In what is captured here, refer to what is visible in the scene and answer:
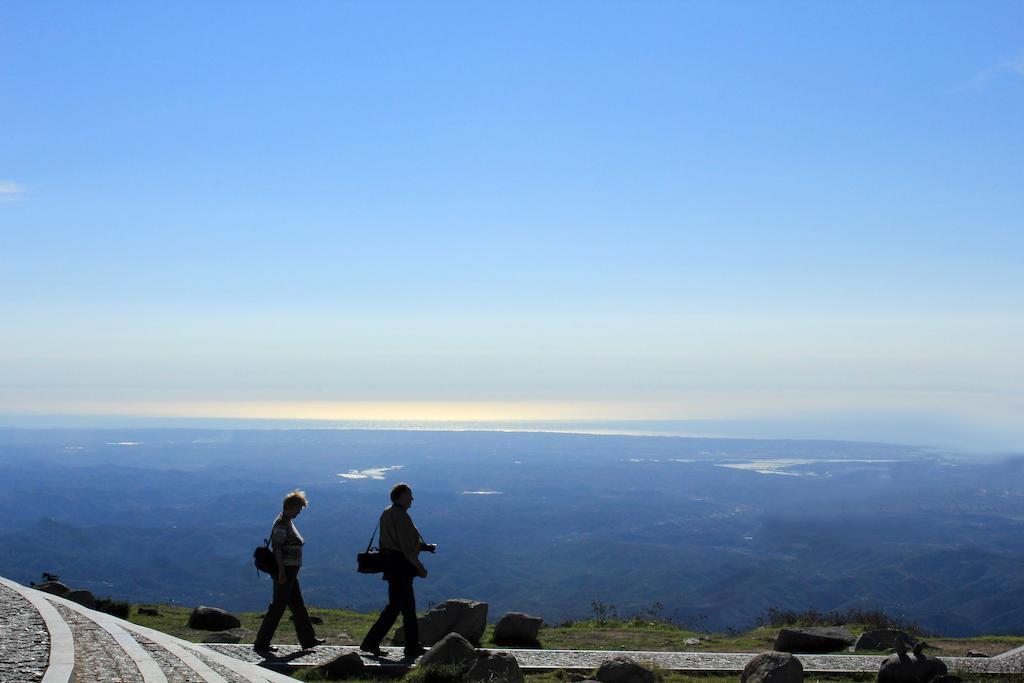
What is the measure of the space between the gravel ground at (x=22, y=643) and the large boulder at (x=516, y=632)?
691 centimetres

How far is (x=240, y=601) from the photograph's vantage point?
5231 inches

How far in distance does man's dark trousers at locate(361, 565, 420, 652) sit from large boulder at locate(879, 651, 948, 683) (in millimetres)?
6183

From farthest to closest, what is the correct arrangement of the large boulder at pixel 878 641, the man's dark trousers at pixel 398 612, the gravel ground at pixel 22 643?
the large boulder at pixel 878 641 → the man's dark trousers at pixel 398 612 → the gravel ground at pixel 22 643

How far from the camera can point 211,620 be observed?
57.7ft

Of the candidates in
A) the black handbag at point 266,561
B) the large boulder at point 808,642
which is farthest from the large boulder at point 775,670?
the black handbag at point 266,561

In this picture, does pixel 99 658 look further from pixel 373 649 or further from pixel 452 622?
pixel 452 622

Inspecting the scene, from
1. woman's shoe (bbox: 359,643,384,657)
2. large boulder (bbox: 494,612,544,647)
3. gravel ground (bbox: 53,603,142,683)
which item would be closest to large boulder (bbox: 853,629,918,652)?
large boulder (bbox: 494,612,544,647)

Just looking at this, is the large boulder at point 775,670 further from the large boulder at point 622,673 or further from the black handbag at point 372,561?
the black handbag at point 372,561

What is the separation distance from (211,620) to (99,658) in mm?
8053

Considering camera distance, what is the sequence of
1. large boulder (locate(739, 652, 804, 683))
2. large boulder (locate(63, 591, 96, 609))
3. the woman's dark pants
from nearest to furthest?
large boulder (locate(739, 652, 804, 683)), the woman's dark pants, large boulder (locate(63, 591, 96, 609))

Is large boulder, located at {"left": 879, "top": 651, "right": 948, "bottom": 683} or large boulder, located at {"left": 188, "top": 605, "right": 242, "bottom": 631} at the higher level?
large boulder, located at {"left": 879, "top": 651, "right": 948, "bottom": 683}

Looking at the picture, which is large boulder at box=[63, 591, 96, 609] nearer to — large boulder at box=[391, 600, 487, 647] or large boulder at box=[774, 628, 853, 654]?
large boulder at box=[391, 600, 487, 647]

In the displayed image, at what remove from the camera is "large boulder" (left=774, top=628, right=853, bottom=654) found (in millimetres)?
15391

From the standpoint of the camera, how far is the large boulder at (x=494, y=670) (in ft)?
34.8
